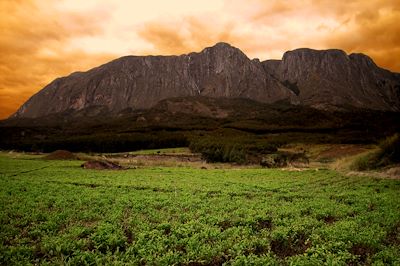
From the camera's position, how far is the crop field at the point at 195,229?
15383mm

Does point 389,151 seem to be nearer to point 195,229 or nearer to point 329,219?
point 329,219

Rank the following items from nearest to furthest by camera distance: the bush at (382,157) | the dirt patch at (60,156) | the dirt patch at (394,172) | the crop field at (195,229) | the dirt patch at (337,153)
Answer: the crop field at (195,229) → the dirt patch at (394,172) → the bush at (382,157) → the dirt patch at (60,156) → the dirt patch at (337,153)

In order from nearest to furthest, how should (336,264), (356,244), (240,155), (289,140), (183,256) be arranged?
(336,264) → (183,256) → (356,244) → (240,155) → (289,140)

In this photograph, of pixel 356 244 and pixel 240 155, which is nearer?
pixel 356 244

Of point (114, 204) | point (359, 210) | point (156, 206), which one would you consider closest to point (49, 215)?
point (114, 204)

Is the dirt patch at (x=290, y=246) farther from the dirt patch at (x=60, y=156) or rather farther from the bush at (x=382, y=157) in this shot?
the dirt patch at (x=60, y=156)

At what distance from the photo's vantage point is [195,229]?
63.7 ft

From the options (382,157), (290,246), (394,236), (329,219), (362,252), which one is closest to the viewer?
(362,252)

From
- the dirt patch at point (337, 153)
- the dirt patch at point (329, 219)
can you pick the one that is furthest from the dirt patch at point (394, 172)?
the dirt patch at point (337, 153)

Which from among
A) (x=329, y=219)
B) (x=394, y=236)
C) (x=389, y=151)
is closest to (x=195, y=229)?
(x=329, y=219)

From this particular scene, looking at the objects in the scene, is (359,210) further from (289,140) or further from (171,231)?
(289,140)

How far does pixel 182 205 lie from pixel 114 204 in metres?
5.26

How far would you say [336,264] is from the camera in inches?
560

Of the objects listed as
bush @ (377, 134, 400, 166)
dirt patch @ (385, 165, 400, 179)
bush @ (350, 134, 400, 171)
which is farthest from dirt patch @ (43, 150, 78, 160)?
dirt patch @ (385, 165, 400, 179)
